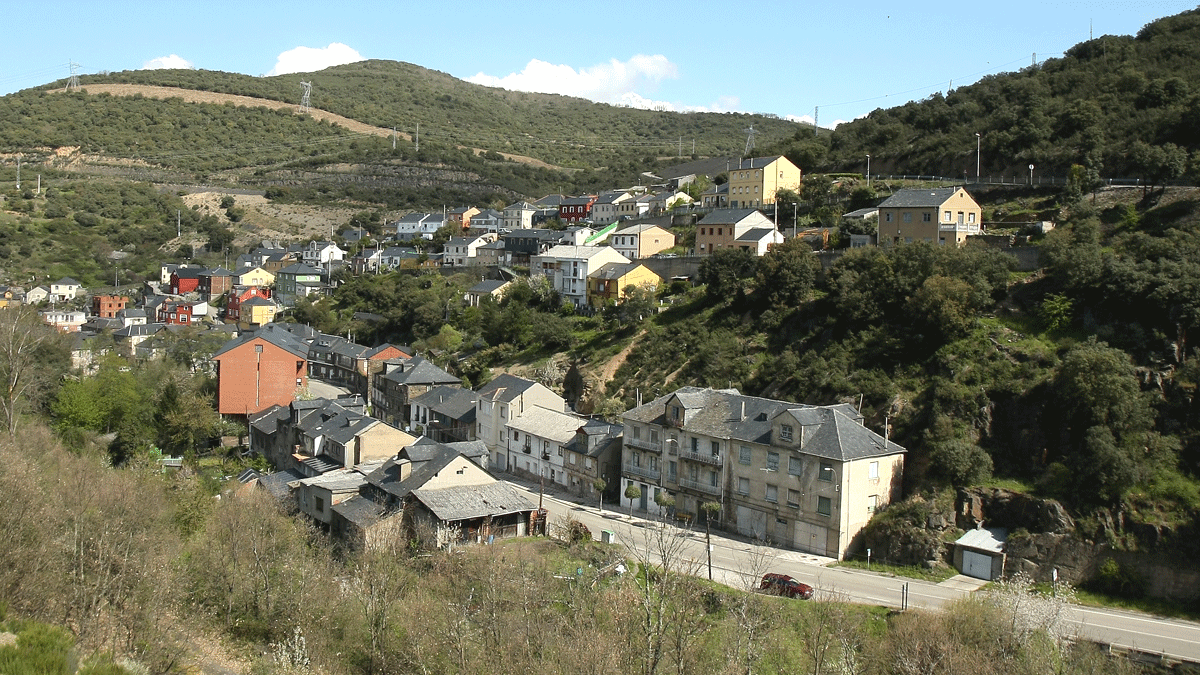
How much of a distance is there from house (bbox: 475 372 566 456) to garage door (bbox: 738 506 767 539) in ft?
39.4

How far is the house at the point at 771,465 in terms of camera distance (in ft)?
88.5

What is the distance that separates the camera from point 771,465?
28266mm

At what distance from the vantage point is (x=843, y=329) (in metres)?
36.1

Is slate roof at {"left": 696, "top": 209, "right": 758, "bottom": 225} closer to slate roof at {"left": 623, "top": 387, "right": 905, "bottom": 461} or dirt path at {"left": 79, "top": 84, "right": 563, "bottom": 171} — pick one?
slate roof at {"left": 623, "top": 387, "right": 905, "bottom": 461}

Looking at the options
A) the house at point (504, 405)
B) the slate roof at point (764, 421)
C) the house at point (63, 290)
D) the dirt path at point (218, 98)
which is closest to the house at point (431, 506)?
the slate roof at point (764, 421)

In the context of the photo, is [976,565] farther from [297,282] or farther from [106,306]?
[106,306]

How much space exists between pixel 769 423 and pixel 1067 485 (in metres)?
8.49

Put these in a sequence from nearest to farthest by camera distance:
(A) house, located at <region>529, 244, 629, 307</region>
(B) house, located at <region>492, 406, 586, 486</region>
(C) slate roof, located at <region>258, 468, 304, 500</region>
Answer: (C) slate roof, located at <region>258, 468, 304, 500</region>, (B) house, located at <region>492, 406, 586, 486</region>, (A) house, located at <region>529, 244, 629, 307</region>

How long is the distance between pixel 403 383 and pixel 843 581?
25.7 metres

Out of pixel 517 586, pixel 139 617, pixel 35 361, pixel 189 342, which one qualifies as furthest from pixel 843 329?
pixel 189 342

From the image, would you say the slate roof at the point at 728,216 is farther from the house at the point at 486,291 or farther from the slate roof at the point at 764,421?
the slate roof at the point at 764,421

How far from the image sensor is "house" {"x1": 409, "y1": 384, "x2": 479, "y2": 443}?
40.9 metres

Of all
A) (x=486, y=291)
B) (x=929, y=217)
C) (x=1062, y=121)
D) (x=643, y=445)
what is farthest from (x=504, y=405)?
(x=1062, y=121)

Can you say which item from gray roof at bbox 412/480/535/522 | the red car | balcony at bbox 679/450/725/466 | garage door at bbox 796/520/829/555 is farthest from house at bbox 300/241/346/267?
the red car
